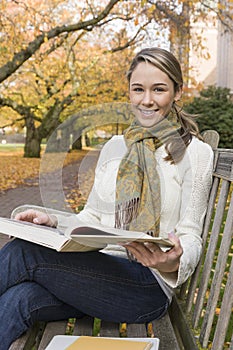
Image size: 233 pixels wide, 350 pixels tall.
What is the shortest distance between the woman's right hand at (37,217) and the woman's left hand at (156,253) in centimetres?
58

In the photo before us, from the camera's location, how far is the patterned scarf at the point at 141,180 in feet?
7.84

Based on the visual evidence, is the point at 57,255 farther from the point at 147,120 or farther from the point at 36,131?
the point at 36,131

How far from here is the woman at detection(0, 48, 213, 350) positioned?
2.33 m

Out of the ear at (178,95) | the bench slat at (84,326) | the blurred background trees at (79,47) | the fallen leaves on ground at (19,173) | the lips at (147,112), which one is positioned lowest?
the fallen leaves on ground at (19,173)

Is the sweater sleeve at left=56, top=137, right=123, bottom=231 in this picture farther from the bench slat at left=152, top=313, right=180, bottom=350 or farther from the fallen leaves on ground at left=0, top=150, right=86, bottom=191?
the fallen leaves on ground at left=0, top=150, right=86, bottom=191

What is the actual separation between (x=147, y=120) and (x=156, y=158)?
0.17 meters

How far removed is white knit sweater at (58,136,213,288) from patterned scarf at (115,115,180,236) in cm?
4

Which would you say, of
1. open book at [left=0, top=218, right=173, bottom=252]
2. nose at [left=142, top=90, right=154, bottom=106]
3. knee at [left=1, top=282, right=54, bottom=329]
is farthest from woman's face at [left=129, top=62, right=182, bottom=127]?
knee at [left=1, top=282, right=54, bottom=329]

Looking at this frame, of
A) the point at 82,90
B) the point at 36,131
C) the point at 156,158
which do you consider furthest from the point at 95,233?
the point at 36,131

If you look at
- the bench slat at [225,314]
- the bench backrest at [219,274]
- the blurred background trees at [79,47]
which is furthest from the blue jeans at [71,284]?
the blurred background trees at [79,47]

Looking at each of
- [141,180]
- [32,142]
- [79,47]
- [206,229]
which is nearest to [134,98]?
[141,180]

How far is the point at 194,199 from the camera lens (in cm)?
242

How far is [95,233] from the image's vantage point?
70.3 inches

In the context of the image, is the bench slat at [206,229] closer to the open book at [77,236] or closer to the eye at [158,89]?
the eye at [158,89]
